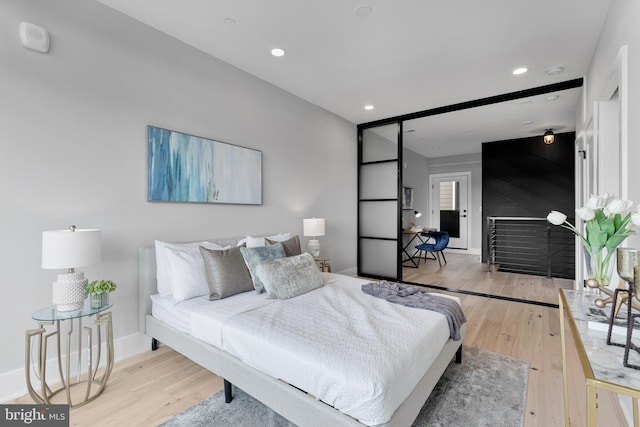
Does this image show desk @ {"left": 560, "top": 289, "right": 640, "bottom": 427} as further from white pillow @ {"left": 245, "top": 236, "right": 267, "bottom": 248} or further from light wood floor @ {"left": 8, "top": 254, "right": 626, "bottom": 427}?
white pillow @ {"left": 245, "top": 236, "right": 267, "bottom": 248}

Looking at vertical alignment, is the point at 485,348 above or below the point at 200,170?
below

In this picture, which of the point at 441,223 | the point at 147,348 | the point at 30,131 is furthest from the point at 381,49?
the point at 441,223

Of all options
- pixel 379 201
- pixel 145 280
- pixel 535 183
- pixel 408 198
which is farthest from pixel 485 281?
pixel 145 280

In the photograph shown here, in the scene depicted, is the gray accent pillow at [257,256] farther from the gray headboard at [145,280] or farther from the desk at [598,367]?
the desk at [598,367]

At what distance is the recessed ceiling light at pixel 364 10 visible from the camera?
2.31m

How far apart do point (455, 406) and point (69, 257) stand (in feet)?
8.35

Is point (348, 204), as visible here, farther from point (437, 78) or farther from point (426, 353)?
point (426, 353)

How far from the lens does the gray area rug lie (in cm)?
172

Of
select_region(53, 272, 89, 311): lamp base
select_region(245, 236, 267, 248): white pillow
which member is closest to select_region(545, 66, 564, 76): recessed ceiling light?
select_region(245, 236, 267, 248): white pillow

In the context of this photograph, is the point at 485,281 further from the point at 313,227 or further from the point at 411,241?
the point at 313,227

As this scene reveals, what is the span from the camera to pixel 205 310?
6.99 ft

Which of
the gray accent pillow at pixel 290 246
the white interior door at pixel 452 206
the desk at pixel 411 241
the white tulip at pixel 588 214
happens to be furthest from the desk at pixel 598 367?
the white interior door at pixel 452 206

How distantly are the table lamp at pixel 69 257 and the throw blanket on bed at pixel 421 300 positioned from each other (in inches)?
80.3

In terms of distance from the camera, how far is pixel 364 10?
2348mm
